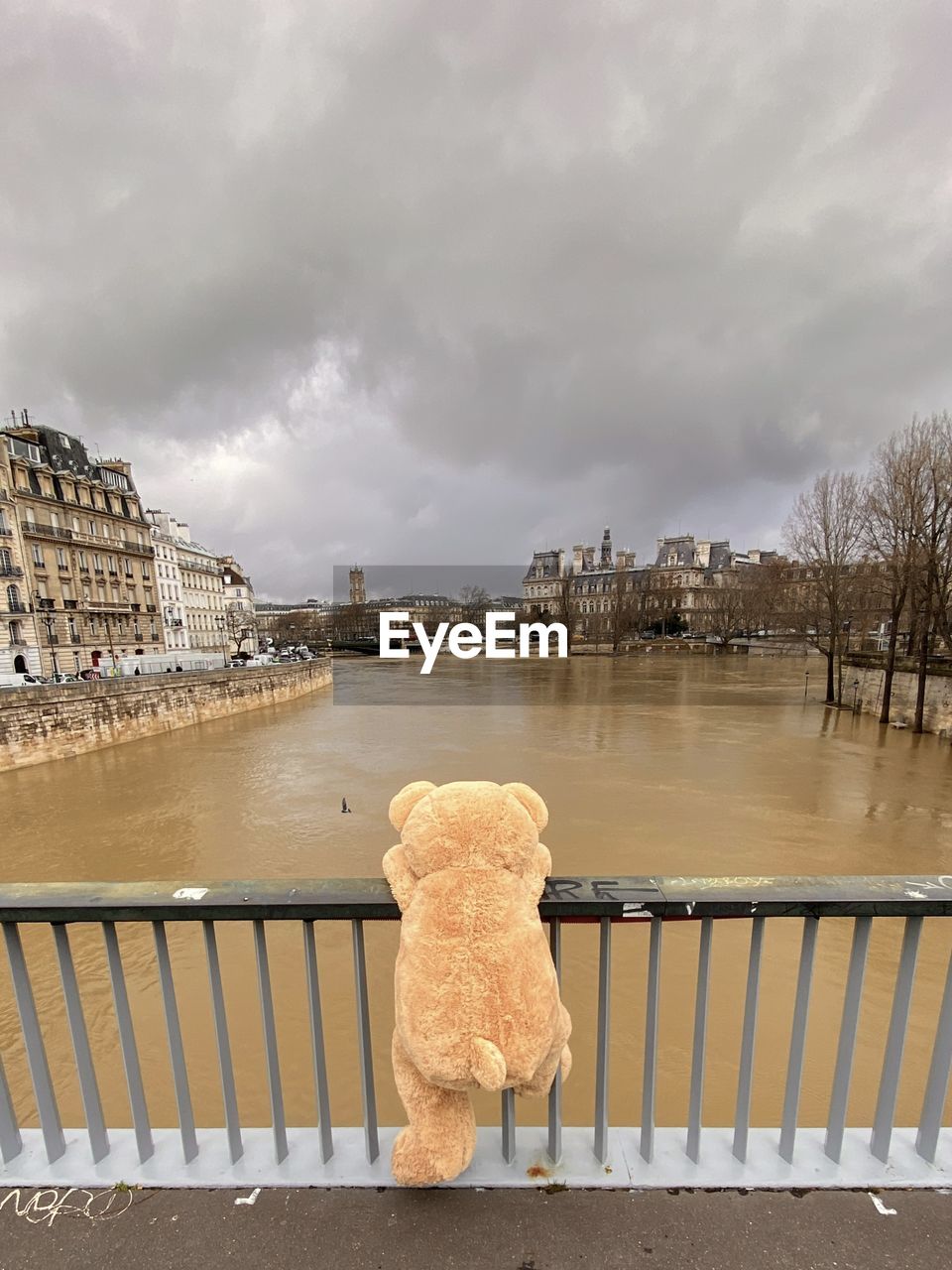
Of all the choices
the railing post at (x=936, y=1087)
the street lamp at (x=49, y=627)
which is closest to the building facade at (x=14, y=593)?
the street lamp at (x=49, y=627)

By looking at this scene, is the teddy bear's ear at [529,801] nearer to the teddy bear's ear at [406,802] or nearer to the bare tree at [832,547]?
the teddy bear's ear at [406,802]

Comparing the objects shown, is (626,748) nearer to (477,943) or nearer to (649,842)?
(649,842)

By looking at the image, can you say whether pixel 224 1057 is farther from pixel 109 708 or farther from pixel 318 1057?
pixel 109 708

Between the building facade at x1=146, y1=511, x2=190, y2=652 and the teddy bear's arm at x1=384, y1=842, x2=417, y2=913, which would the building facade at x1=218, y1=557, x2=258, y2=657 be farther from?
the teddy bear's arm at x1=384, y1=842, x2=417, y2=913

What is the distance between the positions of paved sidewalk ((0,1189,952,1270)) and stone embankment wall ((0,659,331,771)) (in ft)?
73.6

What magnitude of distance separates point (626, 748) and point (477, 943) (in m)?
20.8

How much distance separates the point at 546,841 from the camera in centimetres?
1155

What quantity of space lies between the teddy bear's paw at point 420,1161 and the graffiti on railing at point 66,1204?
0.77m

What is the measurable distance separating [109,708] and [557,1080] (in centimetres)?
2582

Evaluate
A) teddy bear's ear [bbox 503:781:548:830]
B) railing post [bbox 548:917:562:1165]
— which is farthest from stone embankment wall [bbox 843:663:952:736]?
teddy bear's ear [bbox 503:781:548:830]

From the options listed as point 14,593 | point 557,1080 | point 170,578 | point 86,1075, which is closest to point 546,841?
point 557,1080

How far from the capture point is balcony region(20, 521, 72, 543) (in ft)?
103

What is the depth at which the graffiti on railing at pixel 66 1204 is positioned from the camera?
147 cm

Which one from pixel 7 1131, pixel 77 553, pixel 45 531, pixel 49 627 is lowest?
pixel 49 627
